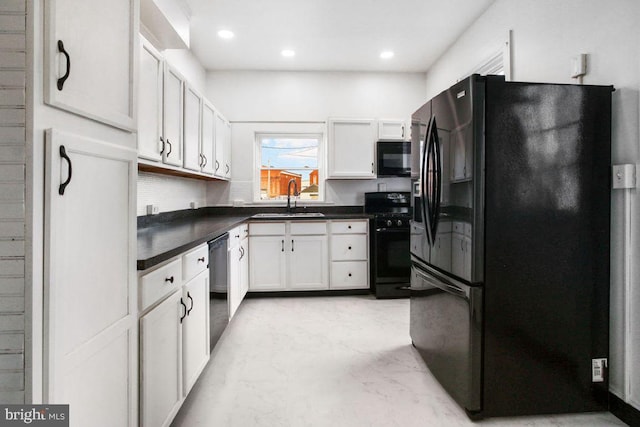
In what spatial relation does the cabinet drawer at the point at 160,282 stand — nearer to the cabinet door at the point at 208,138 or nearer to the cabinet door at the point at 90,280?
the cabinet door at the point at 90,280

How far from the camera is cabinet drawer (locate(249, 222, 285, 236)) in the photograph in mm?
3748

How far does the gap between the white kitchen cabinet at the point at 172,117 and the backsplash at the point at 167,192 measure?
410 millimetres

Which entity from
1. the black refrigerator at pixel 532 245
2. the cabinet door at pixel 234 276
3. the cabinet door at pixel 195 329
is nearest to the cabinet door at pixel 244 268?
the cabinet door at pixel 234 276

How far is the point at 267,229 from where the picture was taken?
3762 mm

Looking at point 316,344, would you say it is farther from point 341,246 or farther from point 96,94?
point 96,94

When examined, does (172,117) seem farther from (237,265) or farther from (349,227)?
(349,227)

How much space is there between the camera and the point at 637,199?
1632 millimetres

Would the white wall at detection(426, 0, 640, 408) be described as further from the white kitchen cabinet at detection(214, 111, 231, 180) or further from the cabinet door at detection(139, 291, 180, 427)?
the white kitchen cabinet at detection(214, 111, 231, 180)

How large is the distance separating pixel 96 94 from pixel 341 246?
3103 mm

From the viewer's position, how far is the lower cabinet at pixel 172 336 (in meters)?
1.30

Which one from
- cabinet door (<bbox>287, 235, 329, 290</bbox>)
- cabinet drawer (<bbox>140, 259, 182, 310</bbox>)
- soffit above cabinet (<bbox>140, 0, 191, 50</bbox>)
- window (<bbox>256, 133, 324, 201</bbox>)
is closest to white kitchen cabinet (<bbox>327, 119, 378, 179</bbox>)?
window (<bbox>256, 133, 324, 201</bbox>)

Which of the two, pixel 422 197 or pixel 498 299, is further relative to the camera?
pixel 422 197

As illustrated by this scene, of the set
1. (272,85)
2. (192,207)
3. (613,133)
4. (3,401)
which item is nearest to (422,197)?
(613,133)

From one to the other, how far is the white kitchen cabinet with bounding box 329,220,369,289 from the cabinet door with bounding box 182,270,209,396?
6.55 feet
